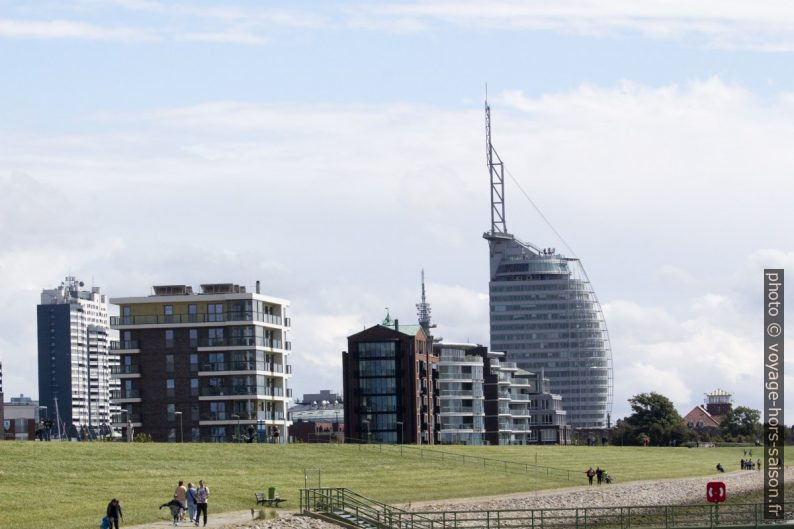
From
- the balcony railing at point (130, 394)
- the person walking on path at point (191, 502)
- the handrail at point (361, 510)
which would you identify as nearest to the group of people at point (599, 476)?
the handrail at point (361, 510)

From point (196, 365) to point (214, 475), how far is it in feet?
214

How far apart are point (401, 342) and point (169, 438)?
44.6 m

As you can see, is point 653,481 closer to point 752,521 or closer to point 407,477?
point 407,477

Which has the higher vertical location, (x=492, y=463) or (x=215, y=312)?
(x=215, y=312)

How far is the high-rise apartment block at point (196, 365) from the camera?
6260 inches

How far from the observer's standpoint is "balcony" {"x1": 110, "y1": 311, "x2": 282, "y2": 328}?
525ft

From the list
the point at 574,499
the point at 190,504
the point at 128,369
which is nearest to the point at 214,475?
the point at 190,504

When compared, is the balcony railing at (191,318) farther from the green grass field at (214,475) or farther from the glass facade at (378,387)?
the glass facade at (378,387)

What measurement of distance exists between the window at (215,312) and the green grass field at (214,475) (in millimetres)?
28788

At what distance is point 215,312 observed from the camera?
16088 centimetres

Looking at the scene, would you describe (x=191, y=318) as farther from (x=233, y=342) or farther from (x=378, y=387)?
(x=378, y=387)

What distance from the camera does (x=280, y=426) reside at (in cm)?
16475

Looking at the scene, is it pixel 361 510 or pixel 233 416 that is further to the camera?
pixel 233 416

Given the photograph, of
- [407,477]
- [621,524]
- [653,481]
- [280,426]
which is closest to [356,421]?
[280,426]
